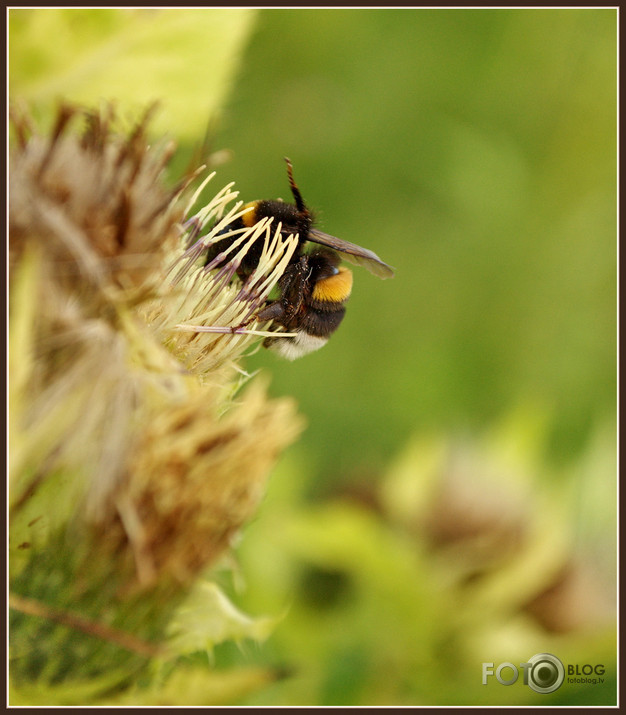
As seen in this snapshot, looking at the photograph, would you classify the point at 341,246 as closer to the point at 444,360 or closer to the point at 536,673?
the point at 536,673

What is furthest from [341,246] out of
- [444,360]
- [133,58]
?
[444,360]

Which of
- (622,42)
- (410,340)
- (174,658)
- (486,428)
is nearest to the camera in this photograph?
(174,658)

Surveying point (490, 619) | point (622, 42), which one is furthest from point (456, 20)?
point (490, 619)

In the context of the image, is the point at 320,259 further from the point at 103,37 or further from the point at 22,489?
the point at 22,489

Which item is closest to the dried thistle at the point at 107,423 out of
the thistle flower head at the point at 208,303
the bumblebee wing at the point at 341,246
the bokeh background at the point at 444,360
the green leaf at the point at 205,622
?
the thistle flower head at the point at 208,303

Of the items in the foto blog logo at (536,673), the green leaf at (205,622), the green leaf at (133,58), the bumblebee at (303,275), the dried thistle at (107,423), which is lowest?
the foto blog logo at (536,673)

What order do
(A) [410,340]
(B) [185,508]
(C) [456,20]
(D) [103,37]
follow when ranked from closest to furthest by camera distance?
(B) [185,508] < (D) [103,37] < (C) [456,20] < (A) [410,340]

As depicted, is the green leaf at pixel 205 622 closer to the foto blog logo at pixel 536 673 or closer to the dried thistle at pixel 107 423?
the dried thistle at pixel 107 423

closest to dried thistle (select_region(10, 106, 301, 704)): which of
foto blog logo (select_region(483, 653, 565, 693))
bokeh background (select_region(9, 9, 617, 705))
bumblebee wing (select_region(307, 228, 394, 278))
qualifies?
bumblebee wing (select_region(307, 228, 394, 278))
